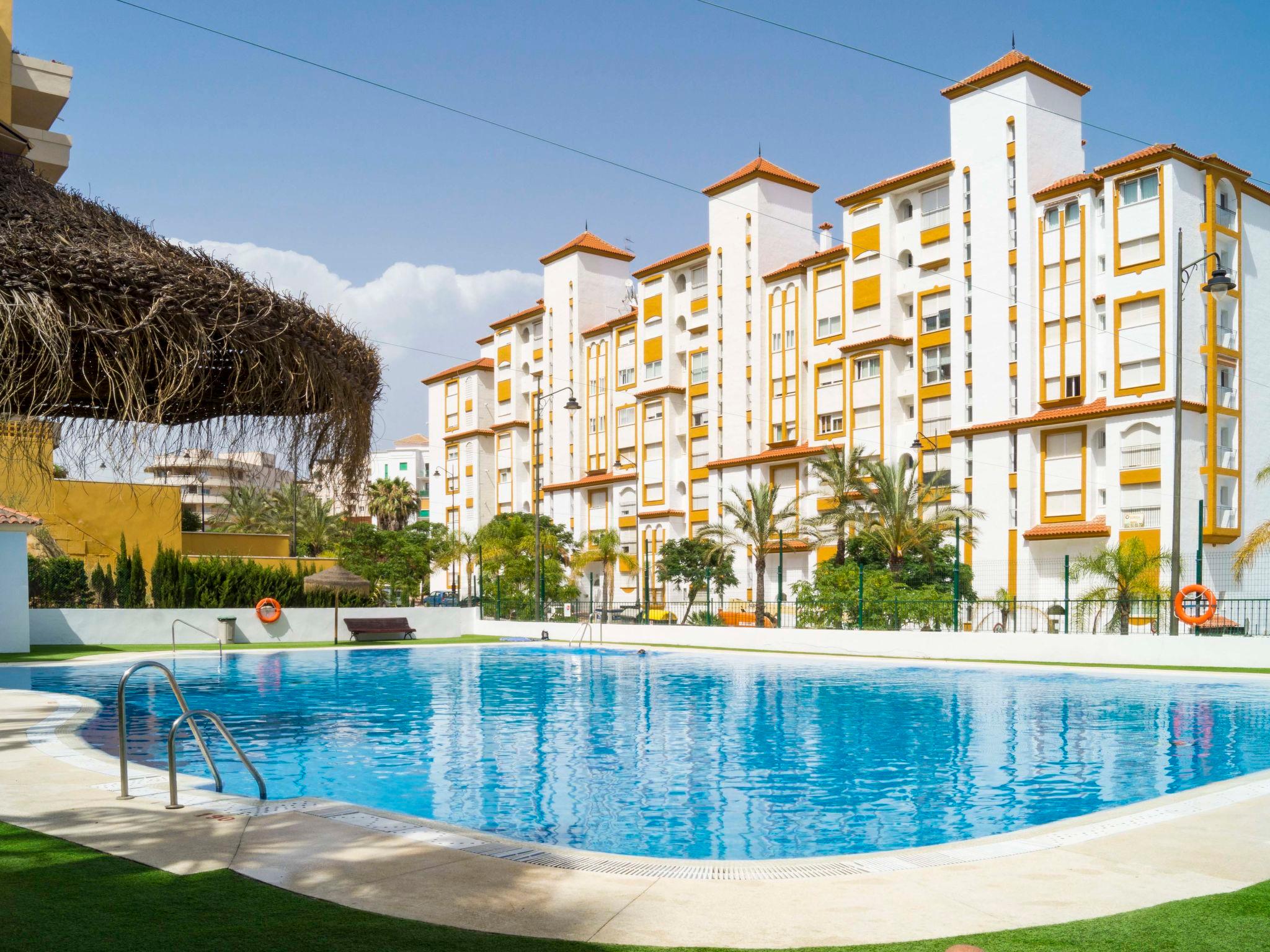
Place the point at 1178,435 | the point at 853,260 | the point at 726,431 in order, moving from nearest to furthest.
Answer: the point at 1178,435
the point at 853,260
the point at 726,431

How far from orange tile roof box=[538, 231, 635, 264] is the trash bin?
45858 mm

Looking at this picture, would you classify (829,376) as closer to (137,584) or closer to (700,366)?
(700,366)

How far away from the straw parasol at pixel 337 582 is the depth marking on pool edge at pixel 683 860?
25.8m

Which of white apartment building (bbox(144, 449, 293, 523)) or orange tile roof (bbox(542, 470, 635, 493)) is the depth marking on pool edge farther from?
orange tile roof (bbox(542, 470, 635, 493))

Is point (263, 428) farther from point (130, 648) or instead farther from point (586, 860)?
point (130, 648)

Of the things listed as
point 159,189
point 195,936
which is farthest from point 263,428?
point 195,936

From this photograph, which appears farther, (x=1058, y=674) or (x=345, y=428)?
(x=1058, y=674)

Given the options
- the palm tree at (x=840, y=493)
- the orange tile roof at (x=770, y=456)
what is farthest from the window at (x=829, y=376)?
the palm tree at (x=840, y=493)

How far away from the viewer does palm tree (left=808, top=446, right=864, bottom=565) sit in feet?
152

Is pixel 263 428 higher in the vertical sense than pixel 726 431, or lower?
lower

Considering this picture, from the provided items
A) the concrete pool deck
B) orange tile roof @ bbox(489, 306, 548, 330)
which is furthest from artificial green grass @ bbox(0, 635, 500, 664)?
orange tile roof @ bbox(489, 306, 548, 330)

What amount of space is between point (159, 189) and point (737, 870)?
7624 mm

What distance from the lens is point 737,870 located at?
6.44 metres

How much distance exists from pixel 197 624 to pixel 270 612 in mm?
2167
